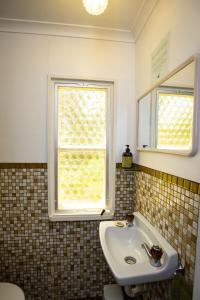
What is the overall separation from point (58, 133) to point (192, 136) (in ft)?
3.74

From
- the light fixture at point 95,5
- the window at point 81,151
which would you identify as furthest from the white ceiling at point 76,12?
the window at point 81,151

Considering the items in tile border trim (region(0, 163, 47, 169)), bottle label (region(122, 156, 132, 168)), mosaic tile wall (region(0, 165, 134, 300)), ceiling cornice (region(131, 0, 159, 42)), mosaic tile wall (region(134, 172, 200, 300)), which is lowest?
mosaic tile wall (region(0, 165, 134, 300))

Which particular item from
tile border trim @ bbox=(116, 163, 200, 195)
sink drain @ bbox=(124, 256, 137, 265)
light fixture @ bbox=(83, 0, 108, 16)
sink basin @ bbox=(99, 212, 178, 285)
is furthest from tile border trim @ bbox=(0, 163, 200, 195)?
light fixture @ bbox=(83, 0, 108, 16)

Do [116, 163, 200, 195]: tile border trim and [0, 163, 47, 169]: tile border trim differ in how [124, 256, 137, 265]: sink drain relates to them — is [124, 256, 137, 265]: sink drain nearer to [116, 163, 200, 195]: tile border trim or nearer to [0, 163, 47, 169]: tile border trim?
[116, 163, 200, 195]: tile border trim

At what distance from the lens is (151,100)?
1214mm

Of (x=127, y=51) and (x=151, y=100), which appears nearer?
(x=151, y=100)

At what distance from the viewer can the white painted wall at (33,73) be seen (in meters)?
1.46

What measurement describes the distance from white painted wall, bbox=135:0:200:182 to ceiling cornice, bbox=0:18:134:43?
0.26 metres

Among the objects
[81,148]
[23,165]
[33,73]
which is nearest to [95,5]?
[33,73]

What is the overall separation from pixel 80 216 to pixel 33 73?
4.42ft

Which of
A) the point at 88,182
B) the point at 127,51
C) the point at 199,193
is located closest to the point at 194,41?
the point at 199,193

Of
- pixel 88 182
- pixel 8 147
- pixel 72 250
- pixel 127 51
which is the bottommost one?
pixel 72 250

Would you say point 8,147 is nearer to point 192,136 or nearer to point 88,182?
point 88,182

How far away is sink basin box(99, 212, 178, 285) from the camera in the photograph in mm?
874
